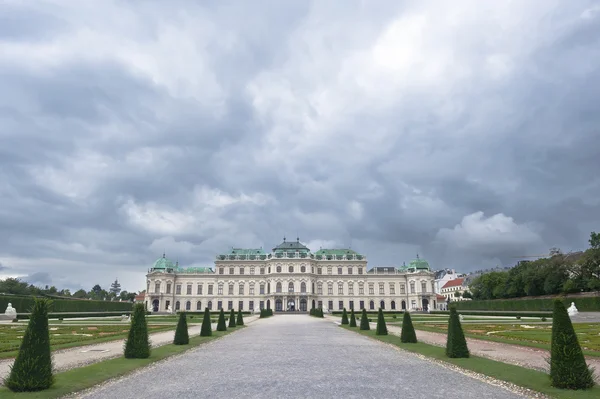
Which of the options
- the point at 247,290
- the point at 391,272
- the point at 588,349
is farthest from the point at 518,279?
the point at 588,349

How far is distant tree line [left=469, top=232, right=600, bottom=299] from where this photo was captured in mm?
58719

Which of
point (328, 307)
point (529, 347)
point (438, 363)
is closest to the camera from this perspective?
point (438, 363)

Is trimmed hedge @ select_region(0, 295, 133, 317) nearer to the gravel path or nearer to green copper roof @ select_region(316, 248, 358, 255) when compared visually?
the gravel path

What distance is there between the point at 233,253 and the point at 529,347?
89.4 m

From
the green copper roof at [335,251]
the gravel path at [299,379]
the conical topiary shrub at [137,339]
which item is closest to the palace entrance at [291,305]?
the green copper roof at [335,251]

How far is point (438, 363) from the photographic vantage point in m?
13.9

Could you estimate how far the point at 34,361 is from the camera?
30.2 ft

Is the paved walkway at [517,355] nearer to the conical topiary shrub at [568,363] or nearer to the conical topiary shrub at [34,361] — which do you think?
the conical topiary shrub at [568,363]

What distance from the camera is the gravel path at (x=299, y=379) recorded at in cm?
920

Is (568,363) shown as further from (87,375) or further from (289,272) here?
(289,272)

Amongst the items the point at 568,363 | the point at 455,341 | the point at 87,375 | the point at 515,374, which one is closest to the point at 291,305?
the point at 455,341

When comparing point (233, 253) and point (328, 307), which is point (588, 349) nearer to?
point (328, 307)

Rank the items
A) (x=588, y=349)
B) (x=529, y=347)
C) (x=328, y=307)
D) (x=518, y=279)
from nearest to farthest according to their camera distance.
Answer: (x=588, y=349)
(x=529, y=347)
(x=518, y=279)
(x=328, y=307)

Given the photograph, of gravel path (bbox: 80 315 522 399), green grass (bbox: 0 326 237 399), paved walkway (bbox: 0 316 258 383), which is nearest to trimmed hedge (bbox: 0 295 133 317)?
paved walkway (bbox: 0 316 258 383)
